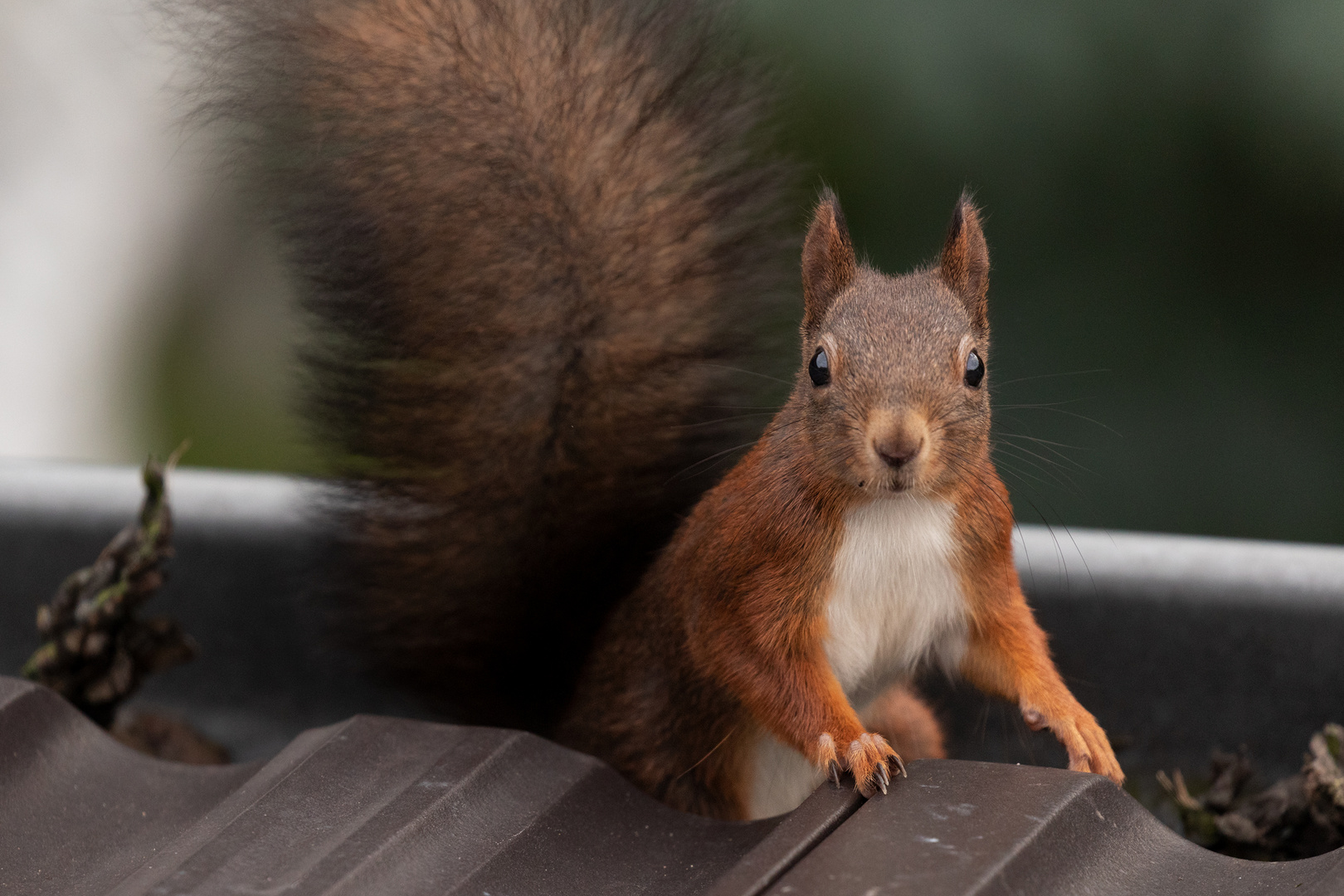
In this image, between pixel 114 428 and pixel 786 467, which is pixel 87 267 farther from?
pixel 786 467

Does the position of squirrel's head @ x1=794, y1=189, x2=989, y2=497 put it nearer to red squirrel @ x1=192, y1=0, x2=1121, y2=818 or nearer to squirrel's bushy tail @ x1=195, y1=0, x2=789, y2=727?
red squirrel @ x1=192, y1=0, x2=1121, y2=818

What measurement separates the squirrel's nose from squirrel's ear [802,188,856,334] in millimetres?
120

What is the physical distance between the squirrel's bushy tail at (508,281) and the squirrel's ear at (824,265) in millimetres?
195

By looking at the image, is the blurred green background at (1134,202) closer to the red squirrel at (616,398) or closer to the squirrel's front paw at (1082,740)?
the red squirrel at (616,398)

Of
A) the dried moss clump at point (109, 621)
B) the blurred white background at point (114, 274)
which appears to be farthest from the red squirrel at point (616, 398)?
the blurred white background at point (114, 274)

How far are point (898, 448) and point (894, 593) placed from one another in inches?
5.6

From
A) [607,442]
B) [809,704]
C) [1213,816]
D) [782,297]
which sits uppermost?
[782,297]

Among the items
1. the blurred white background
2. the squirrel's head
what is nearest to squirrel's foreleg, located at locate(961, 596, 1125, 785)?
the squirrel's head

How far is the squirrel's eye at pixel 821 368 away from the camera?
0.85 metres

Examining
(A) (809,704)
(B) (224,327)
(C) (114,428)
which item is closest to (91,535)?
(A) (809,704)

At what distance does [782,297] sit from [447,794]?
1.51 feet

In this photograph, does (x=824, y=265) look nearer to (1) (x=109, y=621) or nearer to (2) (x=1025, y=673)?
(2) (x=1025, y=673)

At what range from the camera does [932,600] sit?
2.99ft

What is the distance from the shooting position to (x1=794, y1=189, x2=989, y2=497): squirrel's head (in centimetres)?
81
